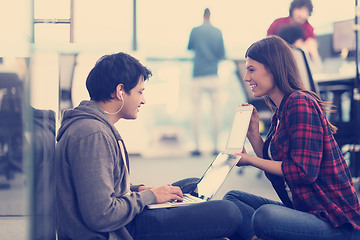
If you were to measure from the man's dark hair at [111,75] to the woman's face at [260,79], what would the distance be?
0.37 meters

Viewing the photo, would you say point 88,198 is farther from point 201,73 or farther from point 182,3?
point 182,3

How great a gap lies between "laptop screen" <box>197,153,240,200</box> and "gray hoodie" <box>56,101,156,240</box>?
212 mm

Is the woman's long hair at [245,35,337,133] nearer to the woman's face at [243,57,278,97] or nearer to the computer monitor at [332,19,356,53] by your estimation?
the woman's face at [243,57,278,97]

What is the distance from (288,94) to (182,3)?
3.65 metres

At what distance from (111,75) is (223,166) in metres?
0.42

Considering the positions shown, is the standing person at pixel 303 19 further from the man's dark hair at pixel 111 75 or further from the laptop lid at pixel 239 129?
the man's dark hair at pixel 111 75

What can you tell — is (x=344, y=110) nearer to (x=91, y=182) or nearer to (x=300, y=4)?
(x=300, y=4)

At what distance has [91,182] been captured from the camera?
1.11 meters

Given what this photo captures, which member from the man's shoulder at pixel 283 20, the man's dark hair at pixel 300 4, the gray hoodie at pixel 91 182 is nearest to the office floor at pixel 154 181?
the gray hoodie at pixel 91 182

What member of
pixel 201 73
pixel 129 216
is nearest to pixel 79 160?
pixel 129 216

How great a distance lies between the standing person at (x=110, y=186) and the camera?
1123 millimetres

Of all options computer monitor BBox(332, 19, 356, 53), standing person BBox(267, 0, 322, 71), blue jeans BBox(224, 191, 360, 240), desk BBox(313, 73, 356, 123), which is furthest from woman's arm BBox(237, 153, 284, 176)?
computer monitor BBox(332, 19, 356, 53)

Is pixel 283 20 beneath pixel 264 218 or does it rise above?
above

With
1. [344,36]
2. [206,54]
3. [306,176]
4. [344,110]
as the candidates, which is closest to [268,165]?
[306,176]
